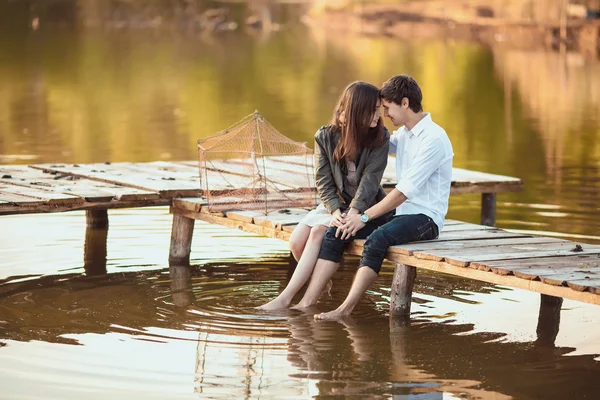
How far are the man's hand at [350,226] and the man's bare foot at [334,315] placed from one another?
450mm

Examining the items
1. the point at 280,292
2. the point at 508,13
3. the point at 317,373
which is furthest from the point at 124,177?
the point at 508,13

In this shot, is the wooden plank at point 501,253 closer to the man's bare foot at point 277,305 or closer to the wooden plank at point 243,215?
the man's bare foot at point 277,305

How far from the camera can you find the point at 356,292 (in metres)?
7.59

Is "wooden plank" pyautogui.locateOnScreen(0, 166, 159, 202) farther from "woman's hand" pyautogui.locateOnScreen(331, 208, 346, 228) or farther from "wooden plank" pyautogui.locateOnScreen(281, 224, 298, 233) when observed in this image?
"woman's hand" pyautogui.locateOnScreen(331, 208, 346, 228)

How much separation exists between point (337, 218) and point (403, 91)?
891 millimetres

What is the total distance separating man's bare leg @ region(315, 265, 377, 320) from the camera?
297 inches

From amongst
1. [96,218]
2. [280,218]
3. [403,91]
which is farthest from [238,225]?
[96,218]

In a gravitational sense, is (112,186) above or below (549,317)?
above

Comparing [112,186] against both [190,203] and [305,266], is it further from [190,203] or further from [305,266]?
[305,266]

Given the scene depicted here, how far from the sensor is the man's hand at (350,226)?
7.74m

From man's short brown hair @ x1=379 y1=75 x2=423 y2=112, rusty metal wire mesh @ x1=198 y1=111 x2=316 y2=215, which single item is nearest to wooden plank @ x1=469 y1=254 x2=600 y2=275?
man's short brown hair @ x1=379 y1=75 x2=423 y2=112

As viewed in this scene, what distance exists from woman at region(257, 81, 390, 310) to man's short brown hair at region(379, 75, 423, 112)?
0.30 ft

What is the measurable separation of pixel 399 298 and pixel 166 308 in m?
1.50

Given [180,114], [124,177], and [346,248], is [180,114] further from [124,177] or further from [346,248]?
[346,248]
